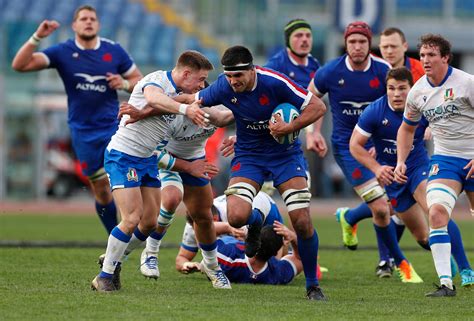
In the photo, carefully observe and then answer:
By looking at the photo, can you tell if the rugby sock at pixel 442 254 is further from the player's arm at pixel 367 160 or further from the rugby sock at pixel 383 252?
the rugby sock at pixel 383 252

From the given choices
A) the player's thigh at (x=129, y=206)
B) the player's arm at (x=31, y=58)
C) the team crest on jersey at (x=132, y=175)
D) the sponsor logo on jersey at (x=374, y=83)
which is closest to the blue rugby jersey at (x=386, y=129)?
the sponsor logo on jersey at (x=374, y=83)

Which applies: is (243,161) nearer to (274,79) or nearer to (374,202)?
(274,79)

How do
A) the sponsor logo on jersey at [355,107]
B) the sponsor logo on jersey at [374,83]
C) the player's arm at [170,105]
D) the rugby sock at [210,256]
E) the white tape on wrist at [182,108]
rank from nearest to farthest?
1. the player's arm at [170,105]
2. the white tape on wrist at [182,108]
3. the rugby sock at [210,256]
4. the sponsor logo on jersey at [374,83]
5. the sponsor logo on jersey at [355,107]

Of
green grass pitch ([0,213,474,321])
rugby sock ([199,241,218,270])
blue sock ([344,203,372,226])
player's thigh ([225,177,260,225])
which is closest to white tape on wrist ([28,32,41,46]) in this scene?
green grass pitch ([0,213,474,321])

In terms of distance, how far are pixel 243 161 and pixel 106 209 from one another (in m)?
3.67

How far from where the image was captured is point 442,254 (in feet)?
33.4

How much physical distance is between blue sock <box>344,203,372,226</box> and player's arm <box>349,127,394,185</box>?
160 cm

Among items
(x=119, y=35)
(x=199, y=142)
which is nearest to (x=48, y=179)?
(x=119, y=35)

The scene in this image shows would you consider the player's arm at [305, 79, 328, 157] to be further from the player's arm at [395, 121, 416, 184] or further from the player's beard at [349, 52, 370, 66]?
the player's arm at [395, 121, 416, 184]

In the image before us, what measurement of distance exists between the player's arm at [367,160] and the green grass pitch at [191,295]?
1128 mm

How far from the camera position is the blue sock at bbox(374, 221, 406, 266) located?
12.3 m

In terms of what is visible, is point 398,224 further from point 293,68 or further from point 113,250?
point 113,250

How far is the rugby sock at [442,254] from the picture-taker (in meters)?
10.2

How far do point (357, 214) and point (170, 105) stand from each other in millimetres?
4313
